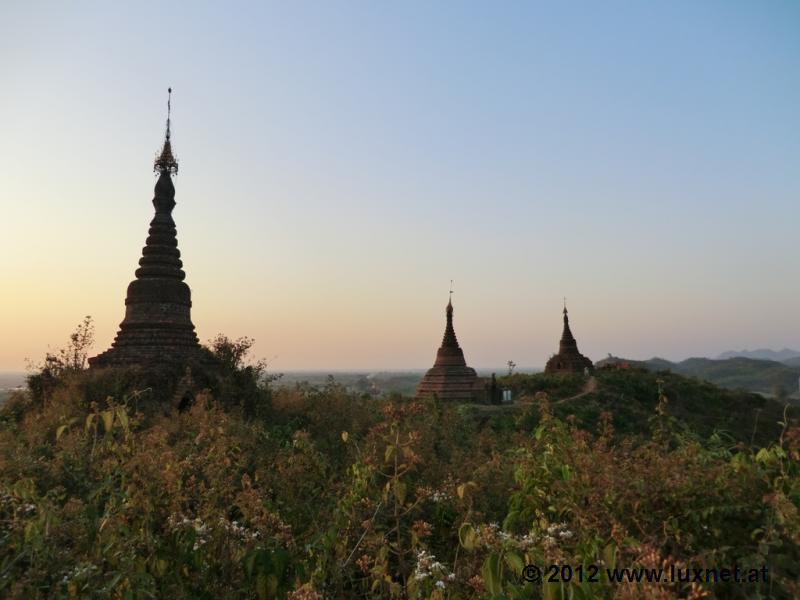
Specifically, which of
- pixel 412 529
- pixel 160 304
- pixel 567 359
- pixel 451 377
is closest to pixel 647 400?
pixel 567 359

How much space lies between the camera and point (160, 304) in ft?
64.6

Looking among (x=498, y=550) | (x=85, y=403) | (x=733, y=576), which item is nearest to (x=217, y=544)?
(x=498, y=550)

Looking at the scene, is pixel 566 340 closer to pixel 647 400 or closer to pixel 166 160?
pixel 647 400

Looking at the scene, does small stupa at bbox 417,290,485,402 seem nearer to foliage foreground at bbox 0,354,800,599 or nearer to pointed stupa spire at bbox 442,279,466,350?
pointed stupa spire at bbox 442,279,466,350

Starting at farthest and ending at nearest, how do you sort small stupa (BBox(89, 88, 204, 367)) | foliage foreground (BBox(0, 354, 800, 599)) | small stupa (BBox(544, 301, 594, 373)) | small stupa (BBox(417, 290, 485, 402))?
1. small stupa (BBox(544, 301, 594, 373))
2. small stupa (BBox(417, 290, 485, 402))
3. small stupa (BBox(89, 88, 204, 367))
4. foliage foreground (BBox(0, 354, 800, 599))

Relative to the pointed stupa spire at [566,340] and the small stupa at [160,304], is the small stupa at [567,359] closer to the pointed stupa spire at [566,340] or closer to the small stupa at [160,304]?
the pointed stupa spire at [566,340]

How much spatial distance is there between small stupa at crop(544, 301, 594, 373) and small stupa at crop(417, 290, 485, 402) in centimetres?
984

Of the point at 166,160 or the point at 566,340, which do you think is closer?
the point at 166,160

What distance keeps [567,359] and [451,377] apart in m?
12.5

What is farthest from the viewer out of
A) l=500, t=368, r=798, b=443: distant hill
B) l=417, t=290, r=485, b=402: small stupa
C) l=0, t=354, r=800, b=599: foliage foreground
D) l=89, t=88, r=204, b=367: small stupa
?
l=417, t=290, r=485, b=402: small stupa

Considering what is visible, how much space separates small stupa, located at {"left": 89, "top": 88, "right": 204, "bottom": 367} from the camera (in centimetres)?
1808

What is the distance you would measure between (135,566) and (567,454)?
122 inches

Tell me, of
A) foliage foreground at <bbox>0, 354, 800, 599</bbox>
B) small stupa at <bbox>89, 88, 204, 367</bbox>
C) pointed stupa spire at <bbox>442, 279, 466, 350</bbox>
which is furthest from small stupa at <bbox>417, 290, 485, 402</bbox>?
foliage foreground at <bbox>0, 354, 800, 599</bbox>

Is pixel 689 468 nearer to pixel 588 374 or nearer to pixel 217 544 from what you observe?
pixel 217 544
